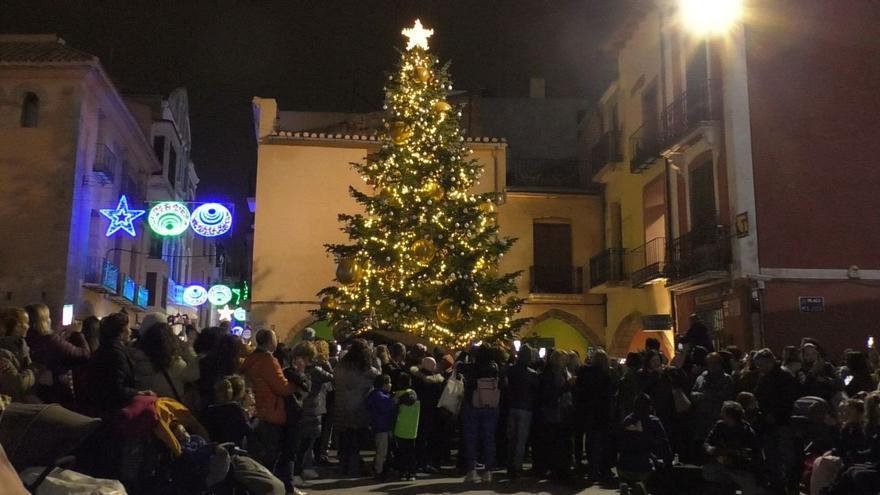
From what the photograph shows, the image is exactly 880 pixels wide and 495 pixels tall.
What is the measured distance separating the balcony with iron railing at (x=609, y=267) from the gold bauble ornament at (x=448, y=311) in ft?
26.4

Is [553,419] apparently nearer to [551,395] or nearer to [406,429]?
[551,395]

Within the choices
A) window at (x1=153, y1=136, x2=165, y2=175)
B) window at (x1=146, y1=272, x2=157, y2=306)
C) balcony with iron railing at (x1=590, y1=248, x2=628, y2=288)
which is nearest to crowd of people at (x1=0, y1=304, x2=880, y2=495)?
balcony with iron railing at (x1=590, y1=248, x2=628, y2=288)

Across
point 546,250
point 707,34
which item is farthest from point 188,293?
point 707,34

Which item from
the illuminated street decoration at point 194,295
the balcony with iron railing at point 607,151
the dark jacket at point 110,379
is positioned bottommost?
the dark jacket at point 110,379

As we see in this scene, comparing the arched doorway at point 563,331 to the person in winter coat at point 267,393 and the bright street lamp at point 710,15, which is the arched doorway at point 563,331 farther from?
the person in winter coat at point 267,393

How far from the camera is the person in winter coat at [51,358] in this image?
20.6 feet

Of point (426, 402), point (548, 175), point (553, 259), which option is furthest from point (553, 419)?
point (548, 175)

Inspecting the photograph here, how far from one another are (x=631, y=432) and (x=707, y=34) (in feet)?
40.9

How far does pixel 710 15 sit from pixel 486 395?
11.8m

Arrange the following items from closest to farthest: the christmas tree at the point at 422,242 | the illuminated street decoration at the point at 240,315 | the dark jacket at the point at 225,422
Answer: the dark jacket at the point at 225,422 < the christmas tree at the point at 422,242 < the illuminated street decoration at the point at 240,315

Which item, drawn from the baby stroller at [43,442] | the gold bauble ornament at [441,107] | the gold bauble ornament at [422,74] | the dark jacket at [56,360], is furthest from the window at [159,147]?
the baby stroller at [43,442]

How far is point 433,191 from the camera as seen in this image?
710 inches

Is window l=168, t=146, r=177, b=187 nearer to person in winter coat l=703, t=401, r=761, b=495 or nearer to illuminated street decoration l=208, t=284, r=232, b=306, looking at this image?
illuminated street decoration l=208, t=284, r=232, b=306

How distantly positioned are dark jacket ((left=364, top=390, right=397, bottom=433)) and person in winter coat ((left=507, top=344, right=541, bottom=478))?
5.17 ft
